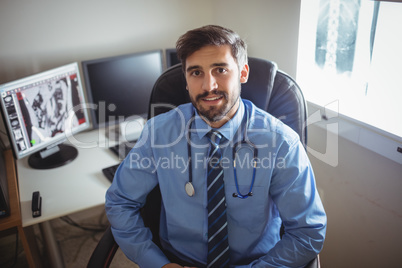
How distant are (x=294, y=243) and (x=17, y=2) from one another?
1.81 meters

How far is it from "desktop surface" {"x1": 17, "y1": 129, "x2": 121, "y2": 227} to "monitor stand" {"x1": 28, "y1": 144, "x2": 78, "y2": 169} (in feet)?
0.08

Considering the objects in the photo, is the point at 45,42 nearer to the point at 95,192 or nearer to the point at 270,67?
the point at 95,192

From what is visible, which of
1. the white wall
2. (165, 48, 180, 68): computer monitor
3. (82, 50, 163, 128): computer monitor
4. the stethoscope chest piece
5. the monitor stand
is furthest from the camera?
(165, 48, 180, 68): computer monitor

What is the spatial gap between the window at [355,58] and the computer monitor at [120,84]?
87 cm

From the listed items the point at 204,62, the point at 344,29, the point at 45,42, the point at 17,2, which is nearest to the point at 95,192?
the point at 204,62

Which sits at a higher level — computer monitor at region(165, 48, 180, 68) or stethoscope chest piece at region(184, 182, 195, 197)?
computer monitor at region(165, 48, 180, 68)

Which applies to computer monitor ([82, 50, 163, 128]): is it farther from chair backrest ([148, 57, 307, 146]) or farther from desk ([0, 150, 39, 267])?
chair backrest ([148, 57, 307, 146])

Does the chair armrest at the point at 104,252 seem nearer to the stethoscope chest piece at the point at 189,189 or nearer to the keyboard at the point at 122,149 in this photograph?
the stethoscope chest piece at the point at 189,189

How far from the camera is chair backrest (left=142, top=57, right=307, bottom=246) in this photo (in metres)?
1.33

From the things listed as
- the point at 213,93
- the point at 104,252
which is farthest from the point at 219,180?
the point at 104,252

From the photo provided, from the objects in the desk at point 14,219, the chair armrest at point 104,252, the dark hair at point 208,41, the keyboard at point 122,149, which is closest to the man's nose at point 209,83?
the dark hair at point 208,41

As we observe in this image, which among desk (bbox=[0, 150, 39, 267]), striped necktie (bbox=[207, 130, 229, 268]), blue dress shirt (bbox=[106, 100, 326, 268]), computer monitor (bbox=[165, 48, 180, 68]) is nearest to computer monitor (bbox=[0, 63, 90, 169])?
desk (bbox=[0, 150, 39, 267])

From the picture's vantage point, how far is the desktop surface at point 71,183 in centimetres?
155

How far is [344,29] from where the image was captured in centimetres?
155
